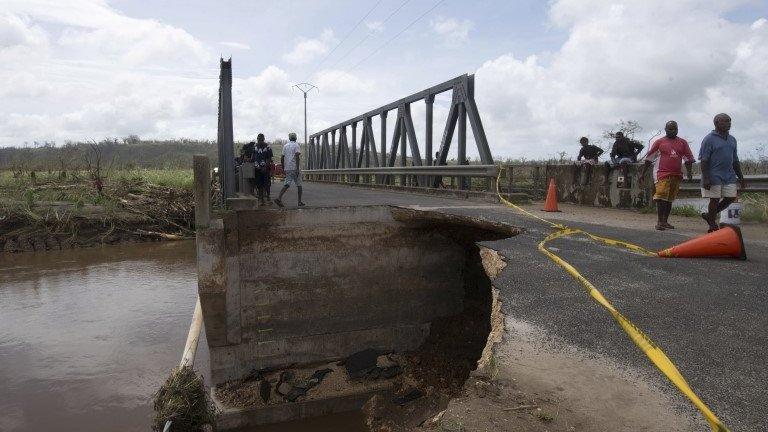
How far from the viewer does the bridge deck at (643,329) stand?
2592mm

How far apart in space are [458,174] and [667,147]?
4353 millimetres

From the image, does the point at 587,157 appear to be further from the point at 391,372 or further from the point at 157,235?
the point at 157,235

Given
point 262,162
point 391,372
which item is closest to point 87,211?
point 262,162

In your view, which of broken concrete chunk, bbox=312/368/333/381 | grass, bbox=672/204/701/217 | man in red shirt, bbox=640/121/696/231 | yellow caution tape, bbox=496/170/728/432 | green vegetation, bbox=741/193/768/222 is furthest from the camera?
grass, bbox=672/204/701/217

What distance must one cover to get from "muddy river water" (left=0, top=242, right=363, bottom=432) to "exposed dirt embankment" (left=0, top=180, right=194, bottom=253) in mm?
1669

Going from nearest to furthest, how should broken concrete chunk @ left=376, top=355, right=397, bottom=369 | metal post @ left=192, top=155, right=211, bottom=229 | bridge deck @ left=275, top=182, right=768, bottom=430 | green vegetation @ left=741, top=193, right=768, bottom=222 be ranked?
bridge deck @ left=275, top=182, right=768, bottom=430 → metal post @ left=192, top=155, right=211, bottom=229 → broken concrete chunk @ left=376, top=355, right=397, bottom=369 → green vegetation @ left=741, top=193, right=768, bottom=222

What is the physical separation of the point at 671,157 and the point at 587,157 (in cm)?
308

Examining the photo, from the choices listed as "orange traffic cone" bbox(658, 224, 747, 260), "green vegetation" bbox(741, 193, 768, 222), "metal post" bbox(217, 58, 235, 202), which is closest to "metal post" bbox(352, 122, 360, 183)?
"metal post" bbox(217, 58, 235, 202)

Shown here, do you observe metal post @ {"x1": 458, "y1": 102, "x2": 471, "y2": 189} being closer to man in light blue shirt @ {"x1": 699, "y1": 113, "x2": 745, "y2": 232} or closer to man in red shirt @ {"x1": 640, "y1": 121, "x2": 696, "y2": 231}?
man in red shirt @ {"x1": 640, "y1": 121, "x2": 696, "y2": 231}

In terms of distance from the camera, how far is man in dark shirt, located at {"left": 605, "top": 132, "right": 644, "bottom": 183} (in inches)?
364

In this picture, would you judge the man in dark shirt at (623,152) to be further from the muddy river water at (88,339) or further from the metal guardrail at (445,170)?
the muddy river water at (88,339)

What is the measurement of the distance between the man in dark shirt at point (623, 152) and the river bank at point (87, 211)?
11.1 meters

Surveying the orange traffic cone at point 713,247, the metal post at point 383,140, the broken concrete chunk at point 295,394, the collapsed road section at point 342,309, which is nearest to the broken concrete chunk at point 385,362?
the collapsed road section at point 342,309

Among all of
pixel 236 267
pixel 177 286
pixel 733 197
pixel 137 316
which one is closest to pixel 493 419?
pixel 236 267
